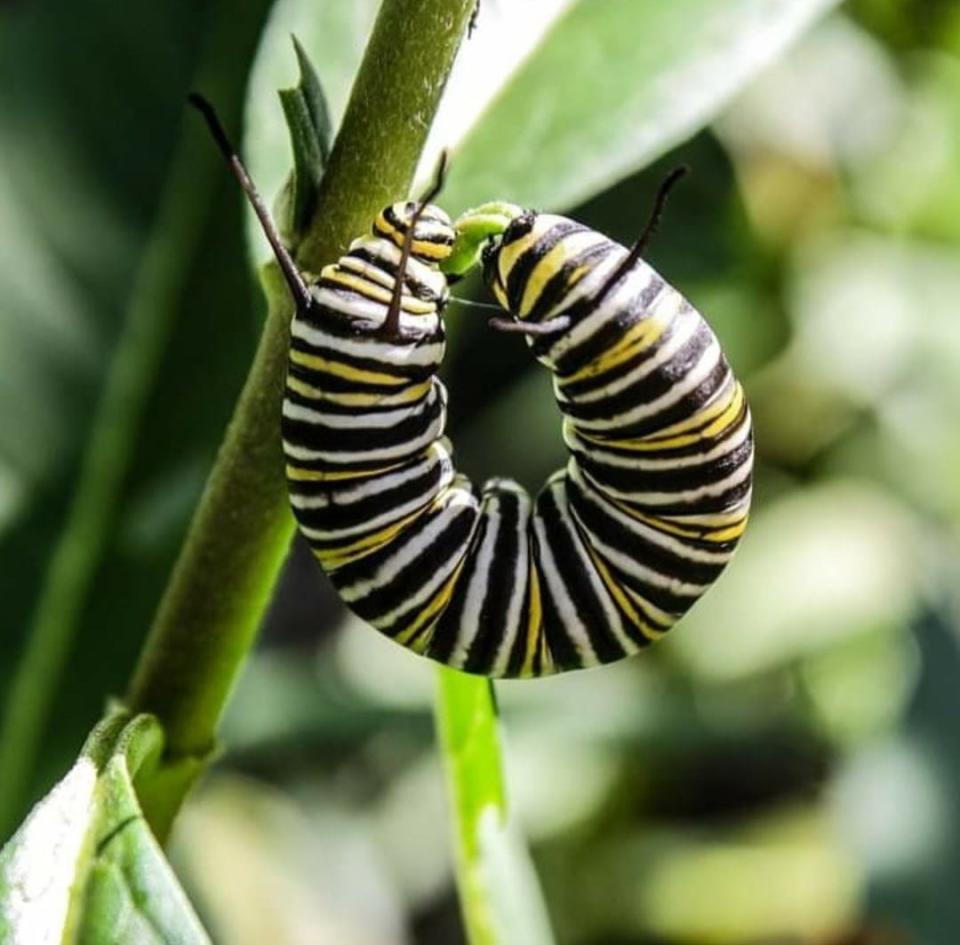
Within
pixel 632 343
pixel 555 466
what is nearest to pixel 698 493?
pixel 632 343

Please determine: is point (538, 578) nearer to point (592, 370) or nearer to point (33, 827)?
point (592, 370)

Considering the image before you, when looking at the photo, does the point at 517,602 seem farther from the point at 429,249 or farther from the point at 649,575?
the point at 429,249

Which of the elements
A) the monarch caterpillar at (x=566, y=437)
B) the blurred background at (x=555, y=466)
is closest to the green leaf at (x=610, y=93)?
the monarch caterpillar at (x=566, y=437)

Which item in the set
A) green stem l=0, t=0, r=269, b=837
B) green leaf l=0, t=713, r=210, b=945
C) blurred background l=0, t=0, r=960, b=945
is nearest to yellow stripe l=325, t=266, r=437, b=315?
green leaf l=0, t=713, r=210, b=945

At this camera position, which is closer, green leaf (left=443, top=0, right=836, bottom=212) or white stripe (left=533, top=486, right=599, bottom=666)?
white stripe (left=533, top=486, right=599, bottom=666)

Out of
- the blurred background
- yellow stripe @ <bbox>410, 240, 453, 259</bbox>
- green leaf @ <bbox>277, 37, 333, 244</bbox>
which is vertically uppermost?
green leaf @ <bbox>277, 37, 333, 244</bbox>

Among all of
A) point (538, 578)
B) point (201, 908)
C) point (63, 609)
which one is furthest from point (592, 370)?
point (201, 908)

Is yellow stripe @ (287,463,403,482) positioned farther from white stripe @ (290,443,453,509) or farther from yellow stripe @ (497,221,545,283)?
yellow stripe @ (497,221,545,283)
